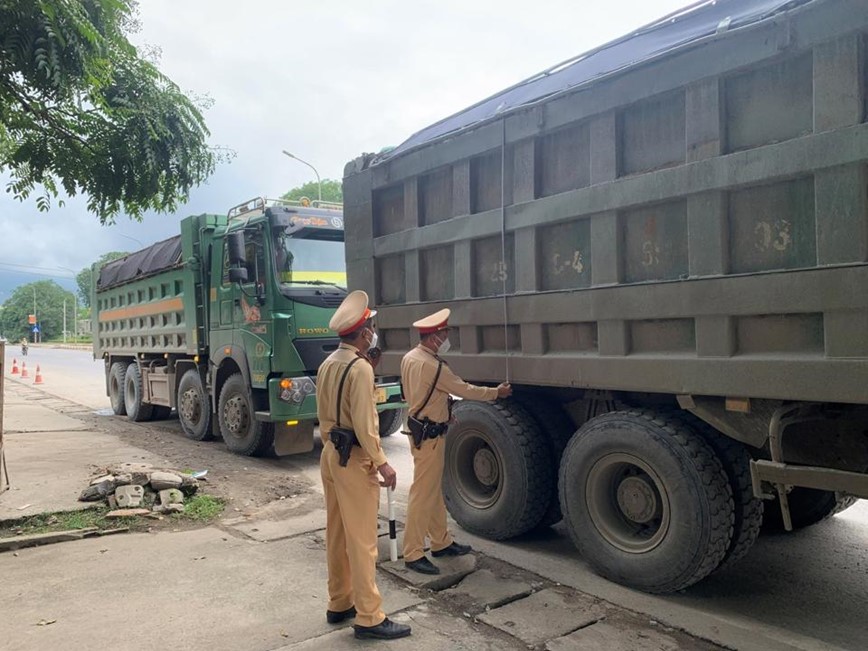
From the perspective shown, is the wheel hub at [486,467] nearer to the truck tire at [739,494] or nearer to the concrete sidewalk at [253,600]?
the concrete sidewalk at [253,600]

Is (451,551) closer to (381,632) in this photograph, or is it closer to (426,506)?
(426,506)

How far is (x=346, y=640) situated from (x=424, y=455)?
4.27 feet

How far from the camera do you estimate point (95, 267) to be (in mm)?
13789

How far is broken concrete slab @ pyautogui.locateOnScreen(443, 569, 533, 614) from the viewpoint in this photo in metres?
→ 3.65

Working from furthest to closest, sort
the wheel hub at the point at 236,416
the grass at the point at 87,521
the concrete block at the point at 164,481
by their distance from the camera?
the wheel hub at the point at 236,416
the concrete block at the point at 164,481
the grass at the point at 87,521

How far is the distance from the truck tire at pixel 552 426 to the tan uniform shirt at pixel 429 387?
14.6 inches

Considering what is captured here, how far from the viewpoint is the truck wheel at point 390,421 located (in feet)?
28.5

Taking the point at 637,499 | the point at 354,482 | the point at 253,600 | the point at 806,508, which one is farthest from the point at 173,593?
the point at 806,508

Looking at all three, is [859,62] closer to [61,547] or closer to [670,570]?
[670,570]

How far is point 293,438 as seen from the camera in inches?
302

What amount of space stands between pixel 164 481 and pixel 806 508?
16.5ft

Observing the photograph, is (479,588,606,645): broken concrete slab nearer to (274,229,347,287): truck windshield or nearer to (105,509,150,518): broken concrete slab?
(105,509,150,518): broken concrete slab

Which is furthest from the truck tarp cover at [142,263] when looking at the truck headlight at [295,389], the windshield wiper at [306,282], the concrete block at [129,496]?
the concrete block at [129,496]

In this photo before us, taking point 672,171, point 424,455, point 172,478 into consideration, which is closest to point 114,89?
point 172,478
